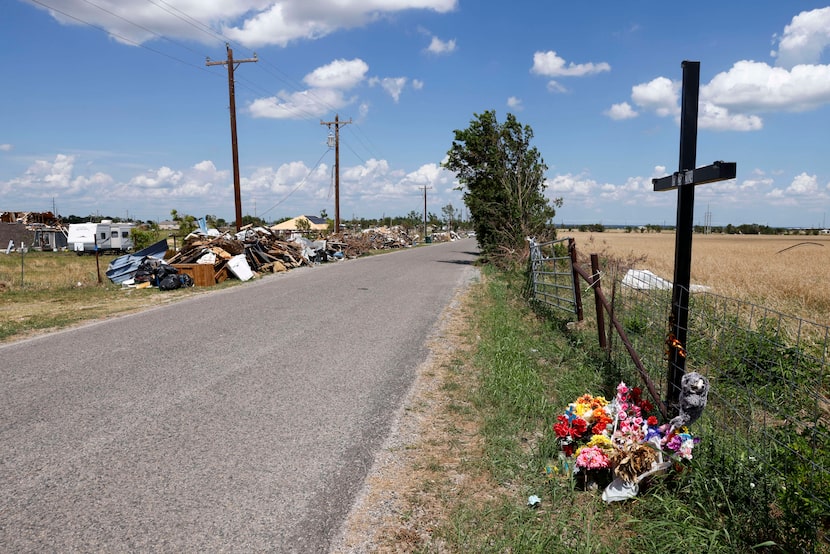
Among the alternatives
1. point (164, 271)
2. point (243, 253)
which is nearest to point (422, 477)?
point (164, 271)

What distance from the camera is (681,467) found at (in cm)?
351

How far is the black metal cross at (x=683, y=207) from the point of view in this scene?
152 inches

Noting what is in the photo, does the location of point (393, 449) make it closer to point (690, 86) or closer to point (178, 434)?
point (178, 434)

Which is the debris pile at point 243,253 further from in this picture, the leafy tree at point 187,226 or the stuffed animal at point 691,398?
the stuffed animal at point 691,398

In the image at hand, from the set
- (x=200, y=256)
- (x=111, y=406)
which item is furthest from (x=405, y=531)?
(x=200, y=256)

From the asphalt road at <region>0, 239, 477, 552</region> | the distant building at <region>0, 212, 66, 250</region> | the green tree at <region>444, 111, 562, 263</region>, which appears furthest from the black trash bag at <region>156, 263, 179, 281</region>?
the distant building at <region>0, 212, 66, 250</region>

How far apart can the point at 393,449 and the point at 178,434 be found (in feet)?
5.95

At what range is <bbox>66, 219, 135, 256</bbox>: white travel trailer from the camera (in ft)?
136

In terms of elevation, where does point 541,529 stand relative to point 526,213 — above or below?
below

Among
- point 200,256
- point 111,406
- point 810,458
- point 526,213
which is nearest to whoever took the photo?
point 810,458

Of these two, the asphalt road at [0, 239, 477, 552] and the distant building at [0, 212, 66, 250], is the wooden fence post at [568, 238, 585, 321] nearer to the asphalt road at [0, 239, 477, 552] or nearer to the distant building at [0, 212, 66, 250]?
the asphalt road at [0, 239, 477, 552]

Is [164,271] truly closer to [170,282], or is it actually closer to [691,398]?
[170,282]

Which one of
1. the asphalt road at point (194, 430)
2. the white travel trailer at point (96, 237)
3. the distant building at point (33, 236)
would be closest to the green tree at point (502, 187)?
the asphalt road at point (194, 430)

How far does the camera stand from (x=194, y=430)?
461 centimetres
